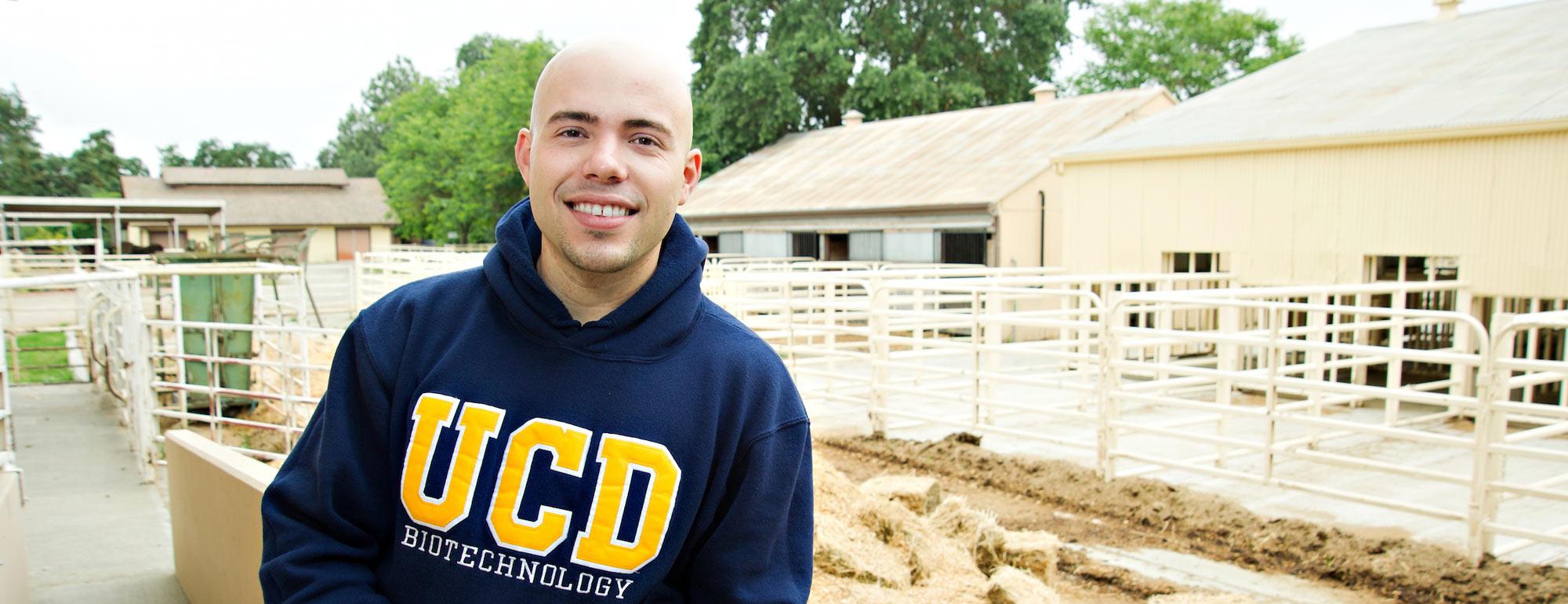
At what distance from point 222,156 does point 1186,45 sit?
250 ft

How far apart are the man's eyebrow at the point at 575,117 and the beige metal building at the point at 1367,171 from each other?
1110 centimetres

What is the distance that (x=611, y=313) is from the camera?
1.66m

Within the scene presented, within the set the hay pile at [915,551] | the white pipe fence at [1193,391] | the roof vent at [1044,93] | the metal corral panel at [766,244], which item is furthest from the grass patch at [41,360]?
the roof vent at [1044,93]

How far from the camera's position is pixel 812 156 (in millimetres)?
27438

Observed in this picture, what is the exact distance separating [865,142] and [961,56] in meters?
11.3

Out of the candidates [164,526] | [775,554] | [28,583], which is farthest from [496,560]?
[164,526]

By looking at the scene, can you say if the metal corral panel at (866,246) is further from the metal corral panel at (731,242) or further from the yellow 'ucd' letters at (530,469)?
the yellow 'ucd' letters at (530,469)

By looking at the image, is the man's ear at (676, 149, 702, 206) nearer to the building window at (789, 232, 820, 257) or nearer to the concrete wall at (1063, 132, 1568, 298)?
the concrete wall at (1063, 132, 1568, 298)

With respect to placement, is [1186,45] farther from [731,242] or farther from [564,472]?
[564,472]

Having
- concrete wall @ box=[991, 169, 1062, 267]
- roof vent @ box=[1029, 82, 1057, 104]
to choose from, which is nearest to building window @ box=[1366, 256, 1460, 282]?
concrete wall @ box=[991, 169, 1062, 267]

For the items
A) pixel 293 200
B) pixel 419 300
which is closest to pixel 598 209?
pixel 419 300

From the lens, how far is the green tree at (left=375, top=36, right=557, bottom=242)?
32.3 metres

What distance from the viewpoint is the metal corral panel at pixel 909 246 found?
19.5 meters

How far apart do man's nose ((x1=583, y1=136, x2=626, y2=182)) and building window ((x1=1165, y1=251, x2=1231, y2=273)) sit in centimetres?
1327
